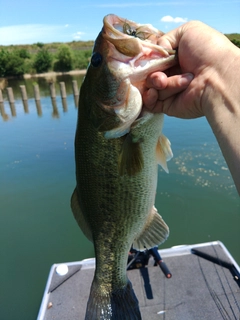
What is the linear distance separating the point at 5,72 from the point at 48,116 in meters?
27.9

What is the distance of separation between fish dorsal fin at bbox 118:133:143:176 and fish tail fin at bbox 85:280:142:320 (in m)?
0.89

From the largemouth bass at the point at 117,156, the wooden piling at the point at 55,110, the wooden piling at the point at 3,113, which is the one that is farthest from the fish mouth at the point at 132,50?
the wooden piling at the point at 3,113

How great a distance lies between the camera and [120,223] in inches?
77.2

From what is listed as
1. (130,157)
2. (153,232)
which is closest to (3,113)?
(153,232)

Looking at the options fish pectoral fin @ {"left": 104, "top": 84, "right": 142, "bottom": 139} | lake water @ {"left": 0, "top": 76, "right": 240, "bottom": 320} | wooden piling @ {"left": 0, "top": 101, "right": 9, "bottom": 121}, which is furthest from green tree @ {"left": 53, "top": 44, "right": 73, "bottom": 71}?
fish pectoral fin @ {"left": 104, "top": 84, "right": 142, "bottom": 139}

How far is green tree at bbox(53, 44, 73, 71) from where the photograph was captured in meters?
42.7

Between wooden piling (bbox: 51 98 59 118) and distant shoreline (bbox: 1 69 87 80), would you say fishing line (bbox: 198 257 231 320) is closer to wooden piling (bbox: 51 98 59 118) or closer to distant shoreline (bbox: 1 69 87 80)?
wooden piling (bbox: 51 98 59 118)

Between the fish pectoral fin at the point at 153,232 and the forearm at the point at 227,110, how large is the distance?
2.71ft

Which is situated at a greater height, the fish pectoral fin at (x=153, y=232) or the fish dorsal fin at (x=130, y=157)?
the fish dorsal fin at (x=130, y=157)

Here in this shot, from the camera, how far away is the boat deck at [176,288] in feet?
10.8

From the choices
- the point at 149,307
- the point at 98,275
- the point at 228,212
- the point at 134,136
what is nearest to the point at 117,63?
the point at 134,136

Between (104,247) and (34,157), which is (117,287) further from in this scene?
(34,157)

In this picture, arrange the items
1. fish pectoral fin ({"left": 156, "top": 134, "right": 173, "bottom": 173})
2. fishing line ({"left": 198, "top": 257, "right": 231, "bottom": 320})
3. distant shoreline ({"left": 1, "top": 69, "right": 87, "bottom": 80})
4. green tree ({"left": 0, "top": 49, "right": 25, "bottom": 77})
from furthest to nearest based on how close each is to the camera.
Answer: distant shoreline ({"left": 1, "top": 69, "right": 87, "bottom": 80}), green tree ({"left": 0, "top": 49, "right": 25, "bottom": 77}), fishing line ({"left": 198, "top": 257, "right": 231, "bottom": 320}), fish pectoral fin ({"left": 156, "top": 134, "right": 173, "bottom": 173})

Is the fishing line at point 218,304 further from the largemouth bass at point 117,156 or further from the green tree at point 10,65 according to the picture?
the green tree at point 10,65
